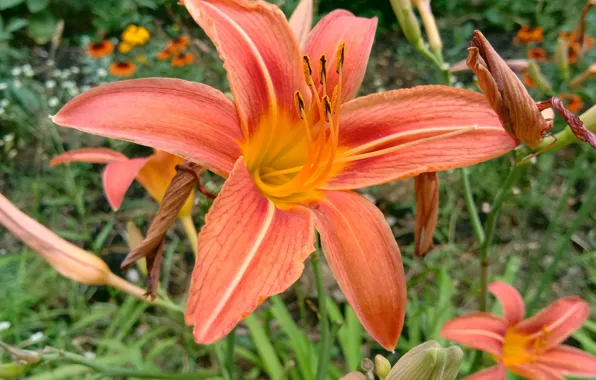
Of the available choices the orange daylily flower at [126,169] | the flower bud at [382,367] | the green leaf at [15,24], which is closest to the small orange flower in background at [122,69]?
the green leaf at [15,24]

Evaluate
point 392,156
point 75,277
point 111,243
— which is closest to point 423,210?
point 392,156

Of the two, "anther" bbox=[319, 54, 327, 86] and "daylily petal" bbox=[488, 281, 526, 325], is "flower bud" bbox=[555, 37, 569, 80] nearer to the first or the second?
"daylily petal" bbox=[488, 281, 526, 325]

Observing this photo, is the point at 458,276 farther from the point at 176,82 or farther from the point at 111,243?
the point at 176,82

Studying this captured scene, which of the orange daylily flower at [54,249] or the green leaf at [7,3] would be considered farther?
the green leaf at [7,3]

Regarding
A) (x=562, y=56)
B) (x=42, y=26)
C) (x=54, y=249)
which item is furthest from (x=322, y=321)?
(x=42, y=26)

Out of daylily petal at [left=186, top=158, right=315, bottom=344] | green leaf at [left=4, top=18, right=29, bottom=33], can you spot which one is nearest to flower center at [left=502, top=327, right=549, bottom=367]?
daylily petal at [left=186, top=158, right=315, bottom=344]

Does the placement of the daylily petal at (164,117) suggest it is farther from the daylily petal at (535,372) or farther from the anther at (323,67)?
the daylily petal at (535,372)
